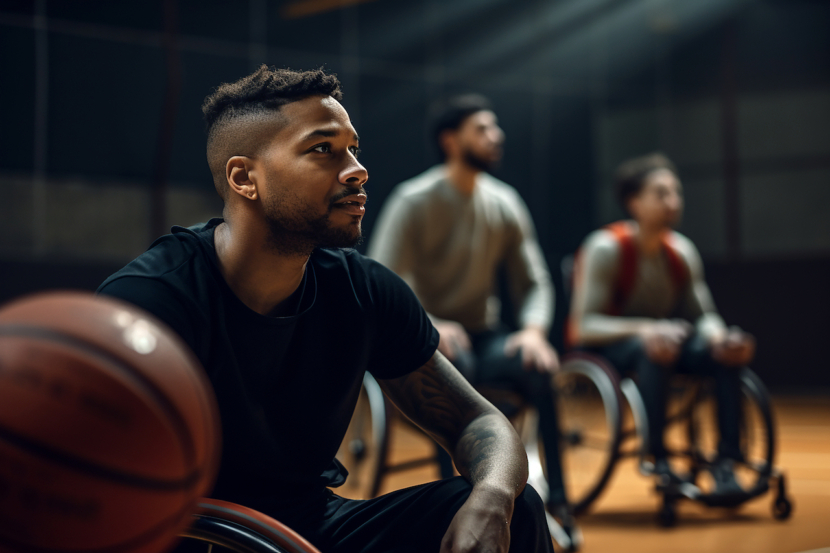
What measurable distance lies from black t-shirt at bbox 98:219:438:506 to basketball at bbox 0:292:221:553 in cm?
26

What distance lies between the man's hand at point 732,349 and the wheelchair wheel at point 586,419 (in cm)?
36

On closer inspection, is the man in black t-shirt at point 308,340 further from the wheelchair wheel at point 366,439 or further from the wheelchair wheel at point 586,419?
the wheelchair wheel at point 586,419

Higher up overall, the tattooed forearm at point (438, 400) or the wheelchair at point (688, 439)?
the tattooed forearm at point (438, 400)

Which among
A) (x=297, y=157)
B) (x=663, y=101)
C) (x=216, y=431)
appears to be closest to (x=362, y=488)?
(x=297, y=157)

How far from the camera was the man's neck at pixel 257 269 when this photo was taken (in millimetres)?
1177

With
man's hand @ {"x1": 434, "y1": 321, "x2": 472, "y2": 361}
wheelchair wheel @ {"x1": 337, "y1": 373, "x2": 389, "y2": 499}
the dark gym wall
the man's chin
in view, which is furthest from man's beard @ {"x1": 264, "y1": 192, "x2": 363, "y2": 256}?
the dark gym wall

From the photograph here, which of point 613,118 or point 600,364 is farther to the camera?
point 613,118

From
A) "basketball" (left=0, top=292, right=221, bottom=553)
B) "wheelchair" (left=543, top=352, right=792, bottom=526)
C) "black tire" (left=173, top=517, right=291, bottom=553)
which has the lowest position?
"wheelchair" (left=543, top=352, right=792, bottom=526)

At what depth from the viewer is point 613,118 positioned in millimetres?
7336

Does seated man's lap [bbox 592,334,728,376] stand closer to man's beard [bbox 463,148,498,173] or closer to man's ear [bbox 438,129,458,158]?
man's beard [bbox 463,148,498,173]

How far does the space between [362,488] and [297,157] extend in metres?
2.47

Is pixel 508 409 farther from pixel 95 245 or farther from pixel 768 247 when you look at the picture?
pixel 768 247

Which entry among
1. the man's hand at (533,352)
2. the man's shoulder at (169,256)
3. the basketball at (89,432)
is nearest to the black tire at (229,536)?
the basketball at (89,432)

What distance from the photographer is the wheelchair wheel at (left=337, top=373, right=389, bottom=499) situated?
94.4 inches
